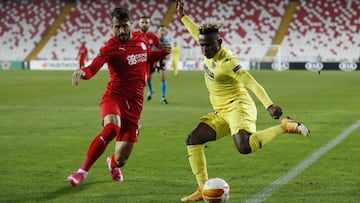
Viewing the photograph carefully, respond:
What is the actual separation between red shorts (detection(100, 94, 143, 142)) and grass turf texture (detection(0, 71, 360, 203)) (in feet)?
1.79

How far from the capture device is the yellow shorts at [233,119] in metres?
7.64

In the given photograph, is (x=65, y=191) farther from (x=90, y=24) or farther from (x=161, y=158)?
(x=90, y=24)

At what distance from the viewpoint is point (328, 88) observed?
2798 cm

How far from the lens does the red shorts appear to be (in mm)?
8398

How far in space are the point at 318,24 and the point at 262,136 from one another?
48.9m

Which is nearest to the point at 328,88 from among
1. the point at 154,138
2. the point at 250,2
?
the point at 154,138

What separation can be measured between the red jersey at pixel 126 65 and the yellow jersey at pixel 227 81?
827 mm

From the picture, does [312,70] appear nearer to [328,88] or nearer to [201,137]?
[328,88]

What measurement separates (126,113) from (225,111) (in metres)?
1.30

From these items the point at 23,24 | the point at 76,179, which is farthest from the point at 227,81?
the point at 23,24

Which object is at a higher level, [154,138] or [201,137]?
[201,137]

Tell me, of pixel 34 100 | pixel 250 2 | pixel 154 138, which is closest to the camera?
pixel 154 138

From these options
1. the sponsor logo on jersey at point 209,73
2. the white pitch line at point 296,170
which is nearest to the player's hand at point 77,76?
the sponsor logo on jersey at point 209,73

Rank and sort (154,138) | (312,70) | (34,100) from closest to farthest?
(154,138)
(34,100)
(312,70)
